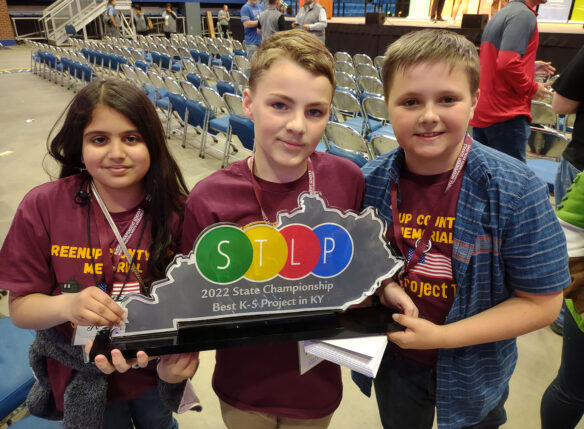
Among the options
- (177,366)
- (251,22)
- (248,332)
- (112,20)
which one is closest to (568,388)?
(248,332)

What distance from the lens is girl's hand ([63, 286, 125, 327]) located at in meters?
0.79

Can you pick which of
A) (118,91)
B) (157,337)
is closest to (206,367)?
(157,337)

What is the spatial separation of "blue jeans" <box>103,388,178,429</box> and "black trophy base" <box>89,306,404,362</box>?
1.78ft

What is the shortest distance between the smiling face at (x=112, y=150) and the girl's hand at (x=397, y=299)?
726 mm

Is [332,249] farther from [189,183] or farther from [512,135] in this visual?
[189,183]

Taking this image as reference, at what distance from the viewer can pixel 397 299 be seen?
895 mm

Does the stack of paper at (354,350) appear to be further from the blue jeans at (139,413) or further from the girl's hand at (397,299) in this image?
the blue jeans at (139,413)

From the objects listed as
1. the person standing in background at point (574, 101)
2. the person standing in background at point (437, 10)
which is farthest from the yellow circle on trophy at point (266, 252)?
the person standing in background at point (437, 10)

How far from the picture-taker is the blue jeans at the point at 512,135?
2793 mm

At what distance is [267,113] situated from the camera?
868 mm

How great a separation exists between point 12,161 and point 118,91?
5.05 m

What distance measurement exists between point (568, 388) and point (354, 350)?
0.97 meters

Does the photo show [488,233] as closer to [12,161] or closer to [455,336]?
[455,336]

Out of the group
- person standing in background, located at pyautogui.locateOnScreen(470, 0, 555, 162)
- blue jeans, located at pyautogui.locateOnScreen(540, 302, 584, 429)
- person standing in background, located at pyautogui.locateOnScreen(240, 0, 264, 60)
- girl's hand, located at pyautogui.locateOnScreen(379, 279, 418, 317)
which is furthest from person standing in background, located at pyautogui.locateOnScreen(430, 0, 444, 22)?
girl's hand, located at pyautogui.locateOnScreen(379, 279, 418, 317)
